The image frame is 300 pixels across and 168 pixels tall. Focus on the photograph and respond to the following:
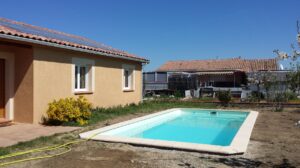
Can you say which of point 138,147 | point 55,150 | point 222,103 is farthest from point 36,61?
point 222,103

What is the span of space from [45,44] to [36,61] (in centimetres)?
93

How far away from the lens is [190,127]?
57.9 feet

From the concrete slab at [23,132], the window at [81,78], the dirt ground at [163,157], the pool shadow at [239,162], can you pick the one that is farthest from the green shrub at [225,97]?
the pool shadow at [239,162]

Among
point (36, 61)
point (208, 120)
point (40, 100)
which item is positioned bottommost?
point (208, 120)

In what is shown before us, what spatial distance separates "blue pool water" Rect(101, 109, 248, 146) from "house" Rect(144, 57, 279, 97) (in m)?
13.2

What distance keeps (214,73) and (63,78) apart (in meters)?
32.8

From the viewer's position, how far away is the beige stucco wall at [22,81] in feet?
46.1

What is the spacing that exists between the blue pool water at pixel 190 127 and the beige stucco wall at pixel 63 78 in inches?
164

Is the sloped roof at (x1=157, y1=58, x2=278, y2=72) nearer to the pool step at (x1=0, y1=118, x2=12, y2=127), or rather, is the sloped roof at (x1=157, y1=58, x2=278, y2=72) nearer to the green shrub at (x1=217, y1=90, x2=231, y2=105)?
the green shrub at (x1=217, y1=90, x2=231, y2=105)

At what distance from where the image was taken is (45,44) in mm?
13977

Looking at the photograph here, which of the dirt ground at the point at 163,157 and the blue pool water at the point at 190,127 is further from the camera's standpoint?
the blue pool water at the point at 190,127

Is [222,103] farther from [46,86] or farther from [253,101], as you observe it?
[46,86]

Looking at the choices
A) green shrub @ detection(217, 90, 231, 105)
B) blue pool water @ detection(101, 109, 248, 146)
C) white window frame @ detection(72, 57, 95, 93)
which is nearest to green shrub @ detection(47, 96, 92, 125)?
blue pool water @ detection(101, 109, 248, 146)

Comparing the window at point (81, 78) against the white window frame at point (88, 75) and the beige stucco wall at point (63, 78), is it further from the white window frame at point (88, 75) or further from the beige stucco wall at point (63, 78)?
the beige stucco wall at point (63, 78)
